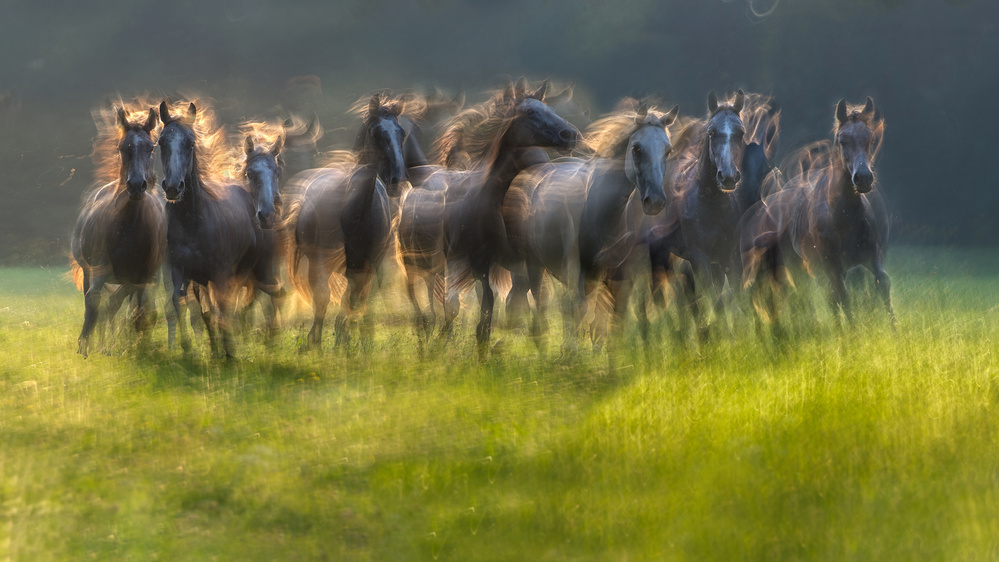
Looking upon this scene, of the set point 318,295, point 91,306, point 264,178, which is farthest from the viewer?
point 318,295

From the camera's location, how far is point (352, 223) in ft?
27.8

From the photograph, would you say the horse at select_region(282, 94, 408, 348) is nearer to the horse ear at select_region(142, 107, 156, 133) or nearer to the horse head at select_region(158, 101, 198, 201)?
the horse head at select_region(158, 101, 198, 201)

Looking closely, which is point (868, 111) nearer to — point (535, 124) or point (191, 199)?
point (535, 124)

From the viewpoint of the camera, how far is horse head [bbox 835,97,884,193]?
749 cm

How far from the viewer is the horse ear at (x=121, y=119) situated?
759 centimetres

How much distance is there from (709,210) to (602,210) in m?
0.98

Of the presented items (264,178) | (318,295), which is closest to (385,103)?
(264,178)

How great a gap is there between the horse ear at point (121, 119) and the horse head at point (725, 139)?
16.7ft

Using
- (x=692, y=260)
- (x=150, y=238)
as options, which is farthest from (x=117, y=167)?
(x=692, y=260)

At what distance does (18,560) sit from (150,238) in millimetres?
5046

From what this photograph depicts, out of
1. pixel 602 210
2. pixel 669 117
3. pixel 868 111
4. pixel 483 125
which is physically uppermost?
pixel 483 125

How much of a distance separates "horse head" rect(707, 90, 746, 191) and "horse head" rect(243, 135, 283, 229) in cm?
397

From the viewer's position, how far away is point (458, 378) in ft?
20.9

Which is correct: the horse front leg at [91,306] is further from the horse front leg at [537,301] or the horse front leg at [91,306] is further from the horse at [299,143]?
the horse front leg at [537,301]
